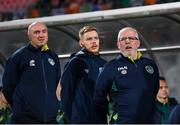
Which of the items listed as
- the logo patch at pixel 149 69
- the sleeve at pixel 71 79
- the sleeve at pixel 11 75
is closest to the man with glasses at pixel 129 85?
the logo patch at pixel 149 69

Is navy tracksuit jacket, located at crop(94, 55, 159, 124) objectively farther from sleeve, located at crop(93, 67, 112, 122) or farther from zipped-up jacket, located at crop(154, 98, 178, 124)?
zipped-up jacket, located at crop(154, 98, 178, 124)

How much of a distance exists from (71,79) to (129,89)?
2.49 ft

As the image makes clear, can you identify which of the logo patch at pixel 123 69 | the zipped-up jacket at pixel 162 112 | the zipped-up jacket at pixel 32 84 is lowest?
the zipped-up jacket at pixel 162 112

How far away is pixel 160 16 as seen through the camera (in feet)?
28.1

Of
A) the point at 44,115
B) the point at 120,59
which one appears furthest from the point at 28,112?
the point at 120,59

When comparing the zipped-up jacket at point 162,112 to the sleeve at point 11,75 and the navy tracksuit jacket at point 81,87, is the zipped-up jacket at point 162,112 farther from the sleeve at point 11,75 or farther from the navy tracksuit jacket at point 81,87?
the sleeve at point 11,75

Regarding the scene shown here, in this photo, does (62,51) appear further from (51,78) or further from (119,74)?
(119,74)

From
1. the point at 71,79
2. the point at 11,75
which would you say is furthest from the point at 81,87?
the point at 11,75

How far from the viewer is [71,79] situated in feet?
22.5

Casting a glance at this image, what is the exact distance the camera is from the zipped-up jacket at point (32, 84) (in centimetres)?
719

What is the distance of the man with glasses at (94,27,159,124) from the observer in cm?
628

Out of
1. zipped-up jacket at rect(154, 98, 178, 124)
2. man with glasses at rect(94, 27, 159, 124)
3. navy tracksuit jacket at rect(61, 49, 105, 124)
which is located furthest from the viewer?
zipped-up jacket at rect(154, 98, 178, 124)

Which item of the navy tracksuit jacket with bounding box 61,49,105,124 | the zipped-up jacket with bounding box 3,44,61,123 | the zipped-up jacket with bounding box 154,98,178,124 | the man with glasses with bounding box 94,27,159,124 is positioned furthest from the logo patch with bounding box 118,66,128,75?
the zipped-up jacket with bounding box 154,98,178,124

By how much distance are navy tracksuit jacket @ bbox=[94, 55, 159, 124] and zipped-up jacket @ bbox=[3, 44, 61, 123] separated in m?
0.89
